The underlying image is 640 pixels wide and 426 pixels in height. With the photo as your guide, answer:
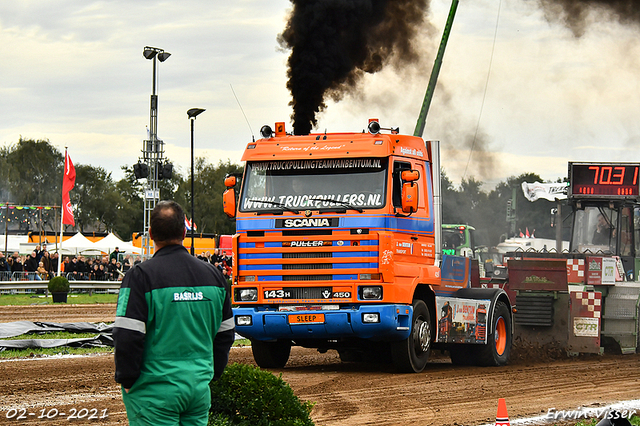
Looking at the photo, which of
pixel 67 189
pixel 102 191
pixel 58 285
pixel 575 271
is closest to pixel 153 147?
pixel 67 189

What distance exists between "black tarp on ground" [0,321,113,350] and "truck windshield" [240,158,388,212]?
5.23 metres

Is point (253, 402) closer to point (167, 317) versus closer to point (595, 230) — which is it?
point (167, 317)

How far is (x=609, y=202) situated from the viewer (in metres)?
22.7

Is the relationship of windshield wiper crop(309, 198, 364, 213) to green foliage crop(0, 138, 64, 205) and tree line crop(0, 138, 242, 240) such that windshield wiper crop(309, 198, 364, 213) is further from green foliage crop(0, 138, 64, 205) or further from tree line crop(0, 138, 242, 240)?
green foliage crop(0, 138, 64, 205)

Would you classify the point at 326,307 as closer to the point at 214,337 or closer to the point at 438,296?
the point at 438,296

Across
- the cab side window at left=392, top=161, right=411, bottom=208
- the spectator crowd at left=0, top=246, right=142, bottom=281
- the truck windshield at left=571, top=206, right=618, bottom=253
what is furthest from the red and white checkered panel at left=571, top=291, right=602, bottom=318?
the spectator crowd at left=0, top=246, right=142, bottom=281

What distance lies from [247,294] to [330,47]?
729 cm

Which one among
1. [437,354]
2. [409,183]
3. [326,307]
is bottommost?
[437,354]

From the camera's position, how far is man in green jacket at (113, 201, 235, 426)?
4363 mm

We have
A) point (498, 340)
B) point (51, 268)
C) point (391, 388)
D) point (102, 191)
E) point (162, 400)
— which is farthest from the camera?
point (102, 191)

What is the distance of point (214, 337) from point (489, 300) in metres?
10.2

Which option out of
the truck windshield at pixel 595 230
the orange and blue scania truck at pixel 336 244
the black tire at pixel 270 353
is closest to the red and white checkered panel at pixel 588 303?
the orange and blue scania truck at pixel 336 244

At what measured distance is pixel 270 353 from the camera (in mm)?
13406

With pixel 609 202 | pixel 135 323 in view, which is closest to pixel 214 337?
pixel 135 323
